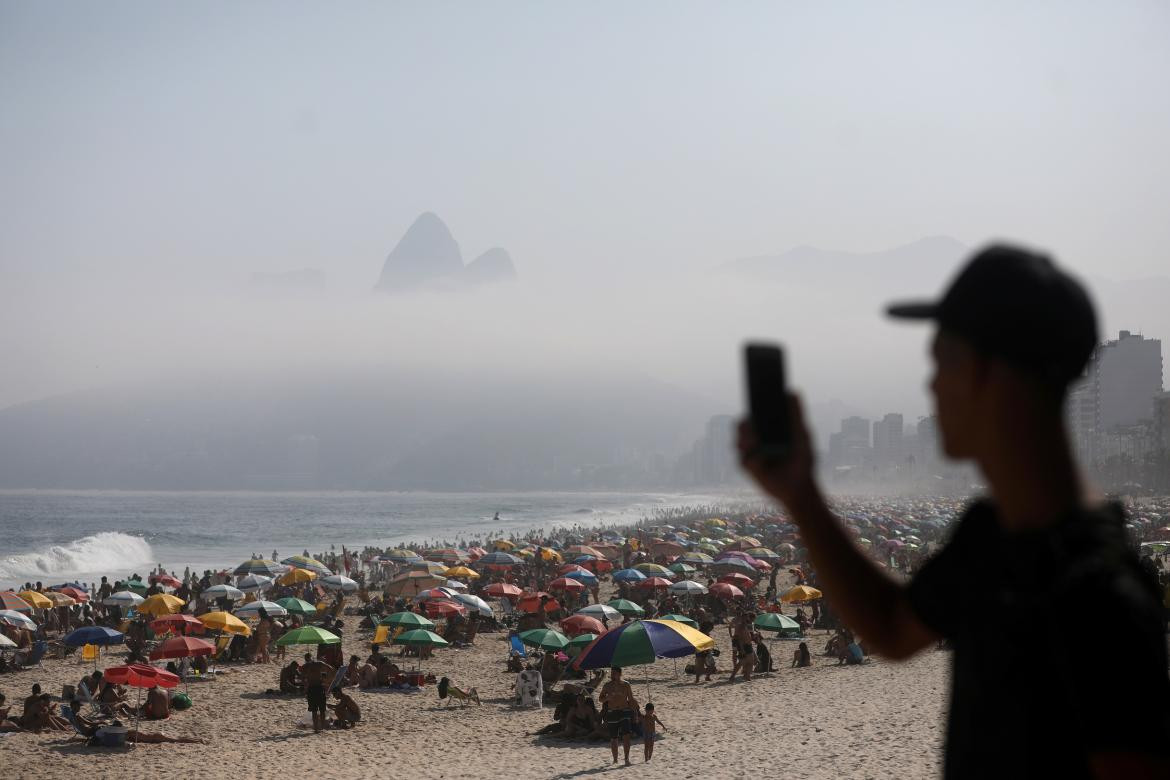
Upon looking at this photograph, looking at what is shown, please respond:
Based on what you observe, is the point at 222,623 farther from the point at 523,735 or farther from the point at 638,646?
the point at 638,646

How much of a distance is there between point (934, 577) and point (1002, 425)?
9.4 inches

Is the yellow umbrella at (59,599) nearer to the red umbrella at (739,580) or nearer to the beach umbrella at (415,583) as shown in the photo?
the beach umbrella at (415,583)

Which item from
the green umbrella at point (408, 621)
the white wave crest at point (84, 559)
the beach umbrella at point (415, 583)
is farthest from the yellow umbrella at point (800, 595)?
the white wave crest at point (84, 559)

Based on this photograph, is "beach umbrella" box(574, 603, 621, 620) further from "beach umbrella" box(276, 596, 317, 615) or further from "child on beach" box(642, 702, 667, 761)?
"beach umbrella" box(276, 596, 317, 615)

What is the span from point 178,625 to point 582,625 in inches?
292

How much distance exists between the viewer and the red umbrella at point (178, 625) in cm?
1886

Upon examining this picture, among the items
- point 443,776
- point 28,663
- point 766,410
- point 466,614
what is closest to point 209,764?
point 443,776

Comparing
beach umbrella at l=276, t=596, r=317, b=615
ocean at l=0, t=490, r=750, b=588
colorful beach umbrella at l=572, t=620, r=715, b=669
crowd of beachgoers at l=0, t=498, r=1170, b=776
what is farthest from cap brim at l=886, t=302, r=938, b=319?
ocean at l=0, t=490, r=750, b=588

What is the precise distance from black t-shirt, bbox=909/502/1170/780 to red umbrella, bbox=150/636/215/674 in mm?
17091

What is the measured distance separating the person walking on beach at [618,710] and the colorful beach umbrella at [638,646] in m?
0.21

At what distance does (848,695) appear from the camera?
1670 centimetres

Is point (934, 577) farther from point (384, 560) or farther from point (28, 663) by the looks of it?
point (384, 560)

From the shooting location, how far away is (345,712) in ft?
51.0

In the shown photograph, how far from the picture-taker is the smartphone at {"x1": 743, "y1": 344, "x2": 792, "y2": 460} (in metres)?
1.25
